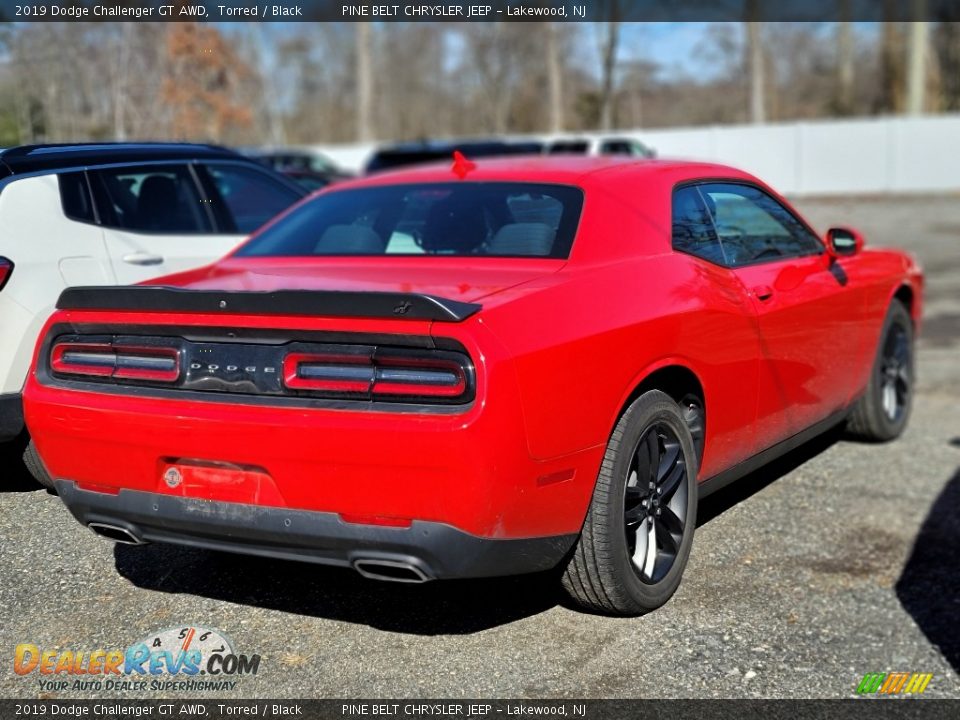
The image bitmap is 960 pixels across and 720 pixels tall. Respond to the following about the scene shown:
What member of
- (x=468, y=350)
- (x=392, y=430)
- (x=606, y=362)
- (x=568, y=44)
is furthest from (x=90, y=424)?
(x=568, y=44)

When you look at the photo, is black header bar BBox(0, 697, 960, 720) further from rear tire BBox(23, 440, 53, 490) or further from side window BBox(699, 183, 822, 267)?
side window BBox(699, 183, 822, 267)

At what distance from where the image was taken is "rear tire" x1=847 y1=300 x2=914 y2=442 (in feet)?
20.6

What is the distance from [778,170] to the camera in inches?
1500

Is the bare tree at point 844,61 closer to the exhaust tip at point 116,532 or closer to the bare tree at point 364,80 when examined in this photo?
the bare tree at point 364,80

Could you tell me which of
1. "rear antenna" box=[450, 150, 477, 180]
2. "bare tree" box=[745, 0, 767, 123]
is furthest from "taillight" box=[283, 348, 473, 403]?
"bare tree" box=[745, 0, 767, 123]

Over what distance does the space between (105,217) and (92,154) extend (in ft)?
1.19

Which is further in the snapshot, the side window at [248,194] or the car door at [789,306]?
the side window at [248,194]

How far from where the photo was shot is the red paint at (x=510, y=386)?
3.27m

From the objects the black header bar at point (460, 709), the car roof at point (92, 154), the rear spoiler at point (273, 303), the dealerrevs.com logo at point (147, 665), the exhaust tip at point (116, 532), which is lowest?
the black header bar at point (460, 709)

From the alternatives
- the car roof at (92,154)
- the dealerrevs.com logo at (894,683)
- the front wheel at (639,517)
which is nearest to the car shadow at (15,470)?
the car roof at (92,154)

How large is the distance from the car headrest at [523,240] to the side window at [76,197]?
7.57 feet

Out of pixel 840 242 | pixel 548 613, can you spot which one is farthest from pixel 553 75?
pixel 548 613

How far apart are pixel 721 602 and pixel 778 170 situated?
35.6m

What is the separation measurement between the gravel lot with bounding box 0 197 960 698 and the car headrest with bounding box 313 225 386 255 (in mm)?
1259
